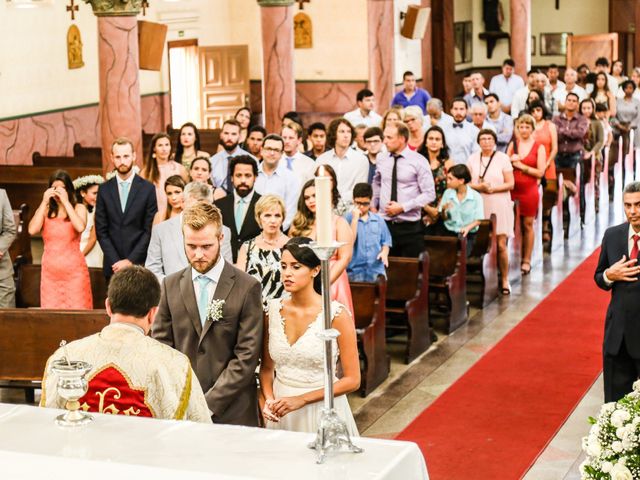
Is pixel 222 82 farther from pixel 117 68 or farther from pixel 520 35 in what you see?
pixel 117 68

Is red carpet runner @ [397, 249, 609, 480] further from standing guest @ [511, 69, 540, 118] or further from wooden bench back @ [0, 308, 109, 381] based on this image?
standing guest @ [511, 69, 540, 118]

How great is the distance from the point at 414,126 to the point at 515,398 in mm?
3899

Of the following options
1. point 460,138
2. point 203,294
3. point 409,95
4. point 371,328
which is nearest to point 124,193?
point 371,328

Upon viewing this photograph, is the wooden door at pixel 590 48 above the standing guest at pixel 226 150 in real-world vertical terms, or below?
above

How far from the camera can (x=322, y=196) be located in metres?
3.22

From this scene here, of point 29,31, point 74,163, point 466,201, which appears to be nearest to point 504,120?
point 466,201

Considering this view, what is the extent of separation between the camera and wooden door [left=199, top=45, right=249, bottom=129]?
64.7 feet

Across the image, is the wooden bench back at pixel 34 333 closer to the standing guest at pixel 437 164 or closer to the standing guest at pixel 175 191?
the standing guest at pixel 175 191

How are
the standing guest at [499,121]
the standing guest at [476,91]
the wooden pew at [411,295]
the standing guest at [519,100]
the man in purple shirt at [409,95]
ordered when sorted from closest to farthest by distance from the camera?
the wooden pew at [411,295]
the standing guest at [499,121]
the man in purple shirt at [409,95]
the standing guest at [476,91]
the standing guest at [519,100]

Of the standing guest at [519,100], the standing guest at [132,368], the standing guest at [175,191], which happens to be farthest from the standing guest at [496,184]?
the standing guest at [132,368]

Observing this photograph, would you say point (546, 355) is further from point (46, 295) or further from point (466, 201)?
point (46, 295)

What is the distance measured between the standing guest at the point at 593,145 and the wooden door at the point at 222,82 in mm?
6924

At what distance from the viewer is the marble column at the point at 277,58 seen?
14.5m

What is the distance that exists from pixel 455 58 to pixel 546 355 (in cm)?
1738
